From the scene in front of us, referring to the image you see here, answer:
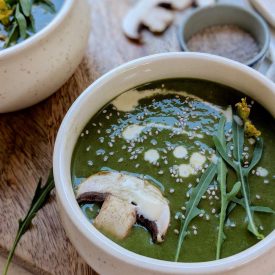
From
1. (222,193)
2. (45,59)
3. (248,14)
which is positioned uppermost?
(45,59)

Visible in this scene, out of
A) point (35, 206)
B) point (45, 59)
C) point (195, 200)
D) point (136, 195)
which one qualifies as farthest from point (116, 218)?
point (45, 59)

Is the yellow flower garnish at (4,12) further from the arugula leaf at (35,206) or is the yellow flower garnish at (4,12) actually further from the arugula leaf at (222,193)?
the arugula leaf at (222,193)

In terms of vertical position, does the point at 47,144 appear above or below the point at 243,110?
below

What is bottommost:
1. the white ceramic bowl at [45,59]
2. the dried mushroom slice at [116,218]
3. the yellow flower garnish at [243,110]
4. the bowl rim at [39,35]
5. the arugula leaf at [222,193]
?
the arugula leaf at [222,193]

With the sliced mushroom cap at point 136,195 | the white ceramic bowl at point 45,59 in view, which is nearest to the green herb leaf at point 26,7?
the white ceramic bowl at point 45,59

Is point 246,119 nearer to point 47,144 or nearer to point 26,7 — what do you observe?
point 47,144

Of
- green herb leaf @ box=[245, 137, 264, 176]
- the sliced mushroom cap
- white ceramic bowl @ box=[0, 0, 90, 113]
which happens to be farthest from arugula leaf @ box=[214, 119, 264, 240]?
white ceramic bowl @ box=[0, 0, 90, 113]
